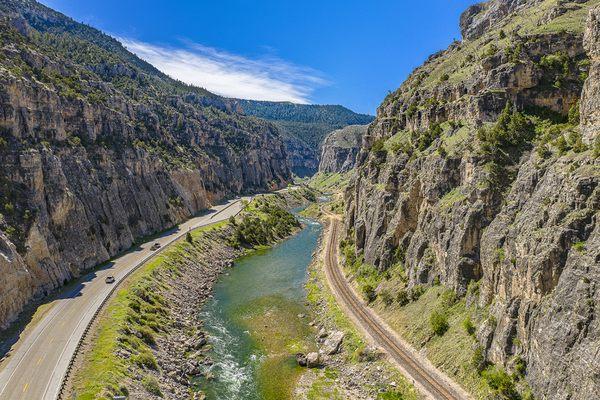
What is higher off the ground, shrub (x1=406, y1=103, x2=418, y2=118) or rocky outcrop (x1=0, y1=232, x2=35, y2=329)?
shrub (x1=406, y1=103, x2=418, y2=118)

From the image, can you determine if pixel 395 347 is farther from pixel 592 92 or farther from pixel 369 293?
pixel 592 92

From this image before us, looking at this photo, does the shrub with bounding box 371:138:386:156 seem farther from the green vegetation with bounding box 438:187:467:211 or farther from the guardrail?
the guardrail

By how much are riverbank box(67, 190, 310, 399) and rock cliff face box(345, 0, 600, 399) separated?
3360 cm

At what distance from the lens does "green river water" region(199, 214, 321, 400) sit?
50.4 meters

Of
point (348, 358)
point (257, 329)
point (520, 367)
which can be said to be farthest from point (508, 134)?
point (257, 329)

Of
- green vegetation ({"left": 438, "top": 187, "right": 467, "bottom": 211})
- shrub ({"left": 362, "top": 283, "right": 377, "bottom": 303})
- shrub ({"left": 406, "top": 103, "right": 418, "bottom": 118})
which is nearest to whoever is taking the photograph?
green vegetation ({"left": 438, "top": 187, "right": 467, "bottom": 211})

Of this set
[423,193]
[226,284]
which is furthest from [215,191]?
[423,193]

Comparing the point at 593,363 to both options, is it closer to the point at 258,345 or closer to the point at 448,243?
the point at 448,243

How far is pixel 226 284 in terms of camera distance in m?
90.1

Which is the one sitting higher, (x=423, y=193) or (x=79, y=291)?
(x=423, y=193)

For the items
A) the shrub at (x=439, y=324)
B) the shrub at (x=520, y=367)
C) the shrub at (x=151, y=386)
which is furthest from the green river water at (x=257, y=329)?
the shrub at (x=520, y=367)

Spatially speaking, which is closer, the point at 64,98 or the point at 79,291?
the point at 79,291

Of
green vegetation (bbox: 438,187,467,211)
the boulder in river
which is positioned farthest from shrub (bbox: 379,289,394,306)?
green vegetation (bbox: 438,187,467,211)

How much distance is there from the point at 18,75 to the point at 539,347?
9789cm
